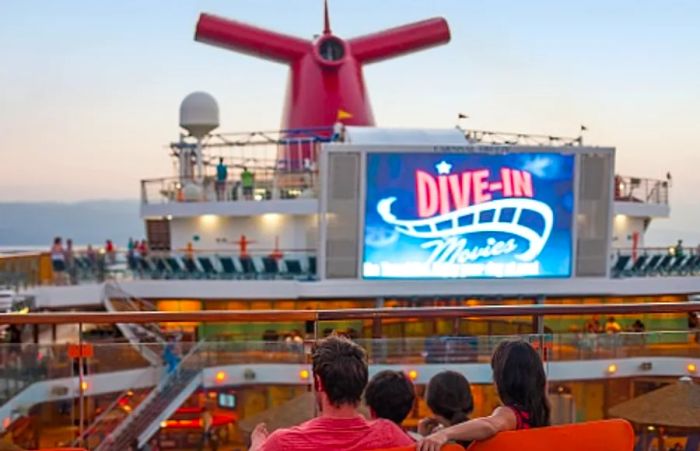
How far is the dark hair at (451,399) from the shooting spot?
9.29ft

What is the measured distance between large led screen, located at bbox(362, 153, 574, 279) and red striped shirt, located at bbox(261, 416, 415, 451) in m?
14.4

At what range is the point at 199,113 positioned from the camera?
21.1 m

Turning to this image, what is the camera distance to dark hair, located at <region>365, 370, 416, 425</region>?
2.79m

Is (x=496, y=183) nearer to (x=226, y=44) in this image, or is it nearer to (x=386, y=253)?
(x=386, y=253)

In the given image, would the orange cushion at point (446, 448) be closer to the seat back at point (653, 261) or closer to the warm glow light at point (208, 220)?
the warm glow light at point (208, 220)

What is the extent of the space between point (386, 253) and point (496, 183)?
2.59 m

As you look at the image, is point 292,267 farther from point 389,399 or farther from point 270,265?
point 389,399

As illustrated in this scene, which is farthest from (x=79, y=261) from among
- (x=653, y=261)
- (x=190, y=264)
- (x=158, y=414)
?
(x=158, y=414)

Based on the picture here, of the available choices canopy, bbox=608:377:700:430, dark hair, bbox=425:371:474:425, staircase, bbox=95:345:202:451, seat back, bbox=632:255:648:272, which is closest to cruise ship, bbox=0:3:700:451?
seat back, bbox=632:255:648:272

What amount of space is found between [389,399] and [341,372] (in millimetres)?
350

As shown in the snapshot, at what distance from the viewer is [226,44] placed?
2230 centimetres

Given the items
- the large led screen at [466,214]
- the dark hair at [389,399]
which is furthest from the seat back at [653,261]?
the dark hair at [389,399]

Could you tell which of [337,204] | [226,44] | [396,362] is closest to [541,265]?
[337,204]

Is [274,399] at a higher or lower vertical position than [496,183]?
lower
